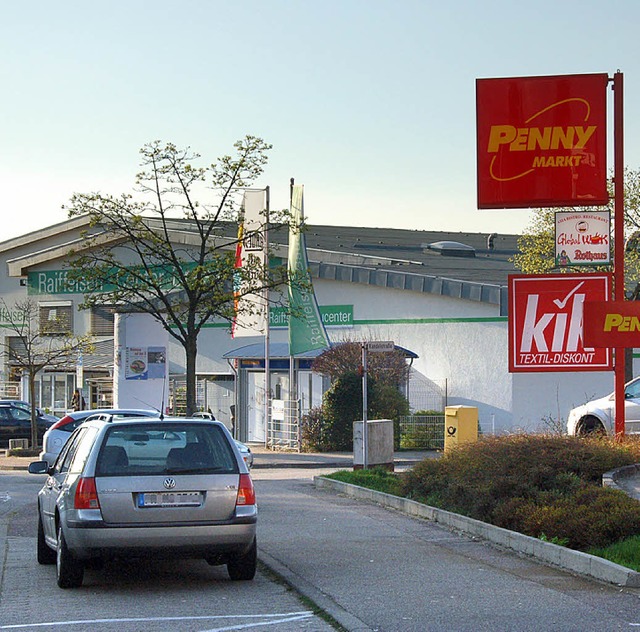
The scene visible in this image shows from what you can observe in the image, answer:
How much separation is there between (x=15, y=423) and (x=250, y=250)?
10.1 meters

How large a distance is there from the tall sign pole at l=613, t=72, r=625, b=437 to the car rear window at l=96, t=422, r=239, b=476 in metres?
10.1

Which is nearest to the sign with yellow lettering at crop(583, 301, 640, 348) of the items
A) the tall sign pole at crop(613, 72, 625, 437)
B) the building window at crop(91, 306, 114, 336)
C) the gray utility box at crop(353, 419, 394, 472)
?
the tall sign pole at crop(613, 72, 625, 437)

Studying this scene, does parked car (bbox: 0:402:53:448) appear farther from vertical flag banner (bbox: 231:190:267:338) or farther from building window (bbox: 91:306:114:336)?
building window (bbox: 91:306:114:336)

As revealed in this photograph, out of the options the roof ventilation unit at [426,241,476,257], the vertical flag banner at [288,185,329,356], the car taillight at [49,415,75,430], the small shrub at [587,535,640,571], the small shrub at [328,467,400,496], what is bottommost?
the small shrub at [328,467,400,496]

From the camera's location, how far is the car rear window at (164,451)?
9.78 metres

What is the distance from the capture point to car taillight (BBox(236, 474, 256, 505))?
9.86 meters

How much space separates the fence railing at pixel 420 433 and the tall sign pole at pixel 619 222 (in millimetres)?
15290

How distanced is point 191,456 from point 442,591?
2398 millimetres

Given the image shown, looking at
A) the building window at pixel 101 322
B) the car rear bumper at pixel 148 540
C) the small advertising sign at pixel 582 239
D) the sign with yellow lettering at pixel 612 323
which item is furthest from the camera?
the building window at pixel 101 322

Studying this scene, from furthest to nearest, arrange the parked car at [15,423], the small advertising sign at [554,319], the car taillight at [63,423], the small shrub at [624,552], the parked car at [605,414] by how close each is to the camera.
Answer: the parked car at [15,423] → the parked car at [605,414] → the car taillight at [63,423] → the small advertising sign at [554,319] → the small shrub at [624,552]

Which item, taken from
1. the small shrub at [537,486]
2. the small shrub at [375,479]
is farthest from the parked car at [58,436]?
the small shrub at [537,486]

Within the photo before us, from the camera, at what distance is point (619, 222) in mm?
18656

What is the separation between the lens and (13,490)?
21.6 meters

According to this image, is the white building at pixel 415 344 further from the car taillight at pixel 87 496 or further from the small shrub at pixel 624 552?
the car taillight at pixel 87 496
